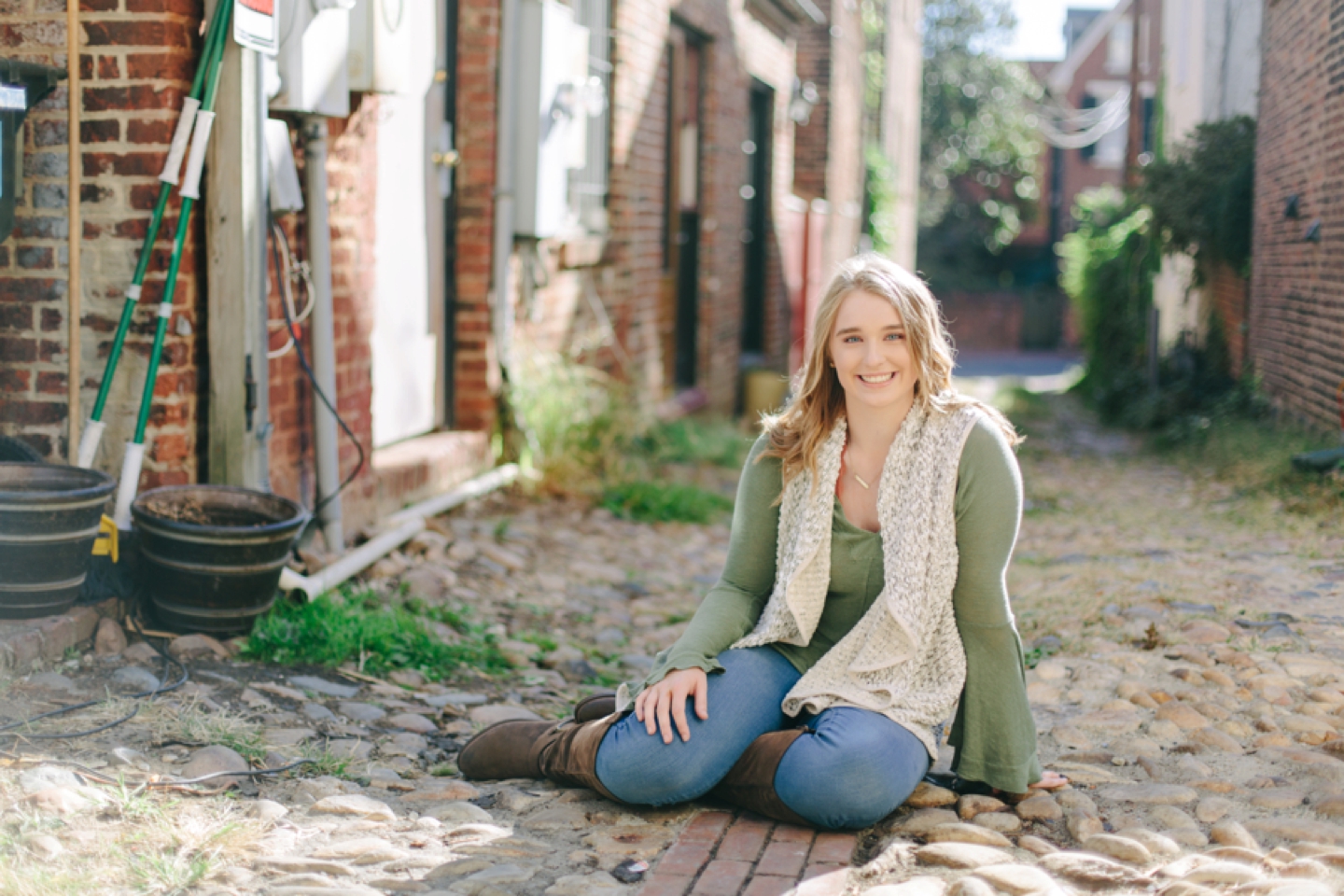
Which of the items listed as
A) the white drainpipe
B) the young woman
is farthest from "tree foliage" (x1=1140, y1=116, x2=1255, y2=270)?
the young woman

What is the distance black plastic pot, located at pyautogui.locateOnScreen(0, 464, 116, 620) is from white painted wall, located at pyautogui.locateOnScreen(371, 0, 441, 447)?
216 cm

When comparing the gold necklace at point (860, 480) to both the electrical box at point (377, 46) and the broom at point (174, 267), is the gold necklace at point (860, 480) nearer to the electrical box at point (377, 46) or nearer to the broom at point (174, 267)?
the broom at point (174, 267)

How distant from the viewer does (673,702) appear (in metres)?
2.86

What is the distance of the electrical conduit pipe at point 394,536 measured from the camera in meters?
4.37

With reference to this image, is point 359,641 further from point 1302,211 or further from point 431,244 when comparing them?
point 1302,211

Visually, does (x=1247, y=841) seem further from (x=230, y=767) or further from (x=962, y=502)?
(x=230, y=767)

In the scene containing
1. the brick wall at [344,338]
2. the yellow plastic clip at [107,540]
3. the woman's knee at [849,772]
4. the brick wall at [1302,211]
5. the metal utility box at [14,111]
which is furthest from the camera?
the brick wall at [1302,211]

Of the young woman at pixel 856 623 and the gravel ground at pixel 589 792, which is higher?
the young woman at pixel 856 623

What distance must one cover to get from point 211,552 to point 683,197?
285 inches

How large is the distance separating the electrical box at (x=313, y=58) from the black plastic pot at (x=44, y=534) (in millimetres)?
1452

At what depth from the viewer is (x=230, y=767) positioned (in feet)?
10.2

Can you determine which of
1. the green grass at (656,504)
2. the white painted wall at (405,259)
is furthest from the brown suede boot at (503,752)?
the green grass at (656,504)

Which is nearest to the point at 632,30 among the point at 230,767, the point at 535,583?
the point at 535,583

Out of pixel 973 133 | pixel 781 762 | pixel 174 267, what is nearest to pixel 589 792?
pixel 781 762
